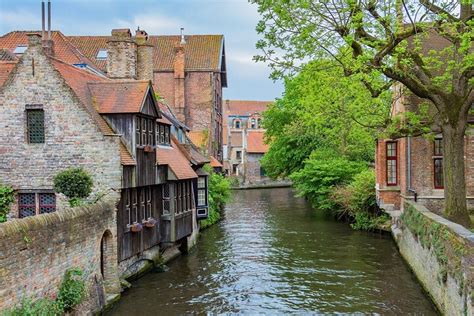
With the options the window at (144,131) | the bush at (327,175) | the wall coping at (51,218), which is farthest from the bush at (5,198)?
the bush at (327,175)

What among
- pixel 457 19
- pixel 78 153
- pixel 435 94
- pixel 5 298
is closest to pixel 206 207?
pixel 78 153

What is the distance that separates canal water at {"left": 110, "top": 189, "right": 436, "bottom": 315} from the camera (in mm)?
14539

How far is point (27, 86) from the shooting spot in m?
15.2

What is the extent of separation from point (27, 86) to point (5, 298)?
25.9 ft

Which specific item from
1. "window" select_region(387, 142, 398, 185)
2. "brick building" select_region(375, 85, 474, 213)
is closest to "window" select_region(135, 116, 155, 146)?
"brick building" select_region(375, 85, 474, 213)

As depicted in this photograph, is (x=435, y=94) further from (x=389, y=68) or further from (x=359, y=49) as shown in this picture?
(x=359, y=49)

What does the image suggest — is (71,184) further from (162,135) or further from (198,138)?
(198,138)

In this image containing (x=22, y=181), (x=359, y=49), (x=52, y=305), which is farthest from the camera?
(x=22, y=181)

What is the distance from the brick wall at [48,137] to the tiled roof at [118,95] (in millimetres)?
1137

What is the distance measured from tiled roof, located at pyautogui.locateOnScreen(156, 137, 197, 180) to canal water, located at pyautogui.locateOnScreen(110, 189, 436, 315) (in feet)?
11.3

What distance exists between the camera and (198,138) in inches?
1620

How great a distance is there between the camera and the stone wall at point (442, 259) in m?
10.2

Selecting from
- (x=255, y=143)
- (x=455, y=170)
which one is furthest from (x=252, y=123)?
(x=455, y=170)

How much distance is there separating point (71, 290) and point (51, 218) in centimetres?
182
